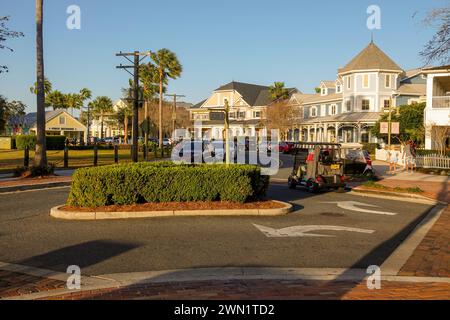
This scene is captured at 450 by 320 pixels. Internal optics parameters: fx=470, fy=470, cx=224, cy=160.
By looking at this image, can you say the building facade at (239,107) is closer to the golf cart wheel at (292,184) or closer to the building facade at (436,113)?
the building facade at (436,113)

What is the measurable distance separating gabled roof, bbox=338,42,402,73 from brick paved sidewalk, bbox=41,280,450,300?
5081cm

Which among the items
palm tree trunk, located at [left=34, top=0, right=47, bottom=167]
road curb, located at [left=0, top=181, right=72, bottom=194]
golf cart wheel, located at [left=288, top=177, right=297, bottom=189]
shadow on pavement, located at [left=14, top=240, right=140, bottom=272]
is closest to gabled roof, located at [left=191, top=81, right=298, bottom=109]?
palm tree trunk, located at [left=34, top=0, right=47, bottom=167]

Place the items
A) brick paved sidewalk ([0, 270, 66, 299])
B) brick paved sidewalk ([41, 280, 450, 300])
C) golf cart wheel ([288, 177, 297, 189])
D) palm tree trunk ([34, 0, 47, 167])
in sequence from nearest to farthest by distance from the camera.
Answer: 1. brick paved sidewalk ([41, 280, 450, 300])
2. brick paved sidewalk ([0, 270, 66, 299])
3. golf cart wheel ([288, 177, 297, 189])
4. palm tree trunk ([34, 0, 47, 167])

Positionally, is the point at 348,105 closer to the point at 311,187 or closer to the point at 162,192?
the point at 311,187

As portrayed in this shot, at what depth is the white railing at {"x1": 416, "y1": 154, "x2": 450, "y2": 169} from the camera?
28337mm

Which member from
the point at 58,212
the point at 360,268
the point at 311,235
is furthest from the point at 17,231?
the point at 360,268

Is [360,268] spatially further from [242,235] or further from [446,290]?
[242,235]

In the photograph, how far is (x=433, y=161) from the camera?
1138 inches

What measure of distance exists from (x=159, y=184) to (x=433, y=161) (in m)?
22.6

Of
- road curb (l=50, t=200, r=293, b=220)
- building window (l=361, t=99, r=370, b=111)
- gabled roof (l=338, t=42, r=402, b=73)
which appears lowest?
road curb (l=50, t=200, r=293, b=220)

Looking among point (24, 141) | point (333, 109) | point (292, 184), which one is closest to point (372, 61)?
point (333, 109)

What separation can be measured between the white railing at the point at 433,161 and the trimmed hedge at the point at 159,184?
66.0 feet

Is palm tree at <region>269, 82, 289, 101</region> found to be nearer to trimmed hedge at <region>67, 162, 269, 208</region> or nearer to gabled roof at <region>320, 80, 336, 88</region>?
gabled roof at <region>320, 80, 336, 88</region>

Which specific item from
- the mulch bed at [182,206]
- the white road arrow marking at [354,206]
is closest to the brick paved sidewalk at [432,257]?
the white road arrow marking at [354,206]
